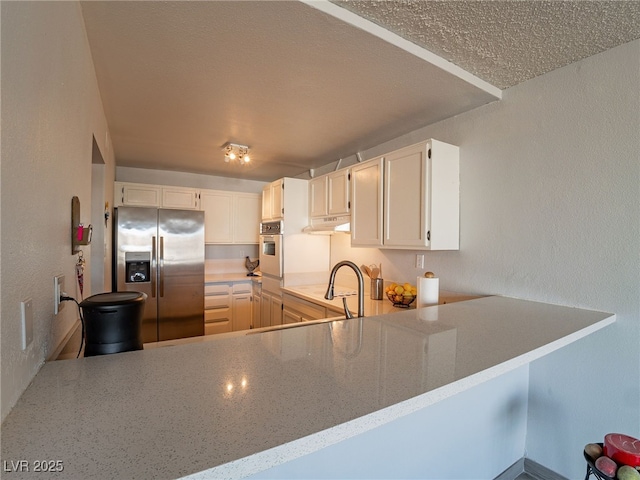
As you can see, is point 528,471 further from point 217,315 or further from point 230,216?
point 230,216

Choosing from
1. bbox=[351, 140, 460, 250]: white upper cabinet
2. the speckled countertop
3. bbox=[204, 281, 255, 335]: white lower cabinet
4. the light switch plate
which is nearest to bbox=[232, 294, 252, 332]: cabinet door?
bbox=[204, 281, 255, 335]: white lower cabinet

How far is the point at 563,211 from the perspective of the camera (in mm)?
1610

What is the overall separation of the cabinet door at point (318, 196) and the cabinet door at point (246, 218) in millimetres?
1298

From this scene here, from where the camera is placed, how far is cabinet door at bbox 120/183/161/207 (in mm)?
3477

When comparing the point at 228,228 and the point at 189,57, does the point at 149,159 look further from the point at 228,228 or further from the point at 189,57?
the point at 189,57

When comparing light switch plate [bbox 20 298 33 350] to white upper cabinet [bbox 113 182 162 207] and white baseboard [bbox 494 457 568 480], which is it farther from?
white upper cabinet [bbox 113 182 162 207]

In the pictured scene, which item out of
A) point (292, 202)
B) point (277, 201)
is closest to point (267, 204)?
point (277, 201)

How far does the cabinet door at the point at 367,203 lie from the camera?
2.39 metres

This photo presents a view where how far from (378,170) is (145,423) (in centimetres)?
220

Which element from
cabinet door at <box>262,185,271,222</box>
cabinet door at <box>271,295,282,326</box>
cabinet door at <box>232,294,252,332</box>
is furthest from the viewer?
cabinet door at <box>232,294,252,332</box>

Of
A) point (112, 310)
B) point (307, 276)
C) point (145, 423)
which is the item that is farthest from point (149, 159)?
point (145, 423)

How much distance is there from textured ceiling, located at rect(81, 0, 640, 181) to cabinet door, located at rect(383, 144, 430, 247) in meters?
0.34

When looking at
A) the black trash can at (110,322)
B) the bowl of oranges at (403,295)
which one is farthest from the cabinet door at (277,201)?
the black trash can at (110,322)

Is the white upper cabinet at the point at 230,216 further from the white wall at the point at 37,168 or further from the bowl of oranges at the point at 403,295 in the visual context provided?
the white wall at the point at 37,168
